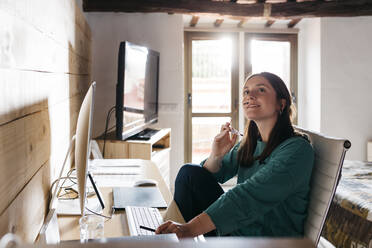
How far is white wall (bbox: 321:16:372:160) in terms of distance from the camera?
4742 millimetres

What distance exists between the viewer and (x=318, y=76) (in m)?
4.78

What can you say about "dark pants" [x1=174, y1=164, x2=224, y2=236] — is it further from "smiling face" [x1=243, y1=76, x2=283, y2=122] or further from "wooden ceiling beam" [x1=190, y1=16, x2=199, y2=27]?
"wooden ceiling beam" [x1=190, y1=16, x2=199, y2=27]

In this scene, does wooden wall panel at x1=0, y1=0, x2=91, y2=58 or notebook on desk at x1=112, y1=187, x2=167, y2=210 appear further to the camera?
notebook on desk at x1=112, y1=187, x2=167, y2=210

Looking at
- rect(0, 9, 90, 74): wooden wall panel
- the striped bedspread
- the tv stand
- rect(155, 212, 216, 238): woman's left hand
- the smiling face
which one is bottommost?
the striped bedspread

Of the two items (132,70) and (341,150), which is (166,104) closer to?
(132,70)

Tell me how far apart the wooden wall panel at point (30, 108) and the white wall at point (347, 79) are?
3.54m

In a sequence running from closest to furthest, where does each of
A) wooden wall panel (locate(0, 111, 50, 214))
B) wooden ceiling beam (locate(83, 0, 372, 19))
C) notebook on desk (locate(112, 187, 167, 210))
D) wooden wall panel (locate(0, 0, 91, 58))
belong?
wooden wall panel (locate(0, 111, 50, 214)) → wooden wall panel (locate(0, 0, 91, 58)) → notebook on desk (locate(112, 187, 167, 210)) → wooden ceiling beam (locate(83, 0, 372, 19))

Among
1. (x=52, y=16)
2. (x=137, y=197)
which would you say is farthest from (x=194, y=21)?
(x=137, y=197)

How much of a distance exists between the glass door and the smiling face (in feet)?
10.7

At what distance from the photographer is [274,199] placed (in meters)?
1.48

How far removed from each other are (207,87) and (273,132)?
3406mm

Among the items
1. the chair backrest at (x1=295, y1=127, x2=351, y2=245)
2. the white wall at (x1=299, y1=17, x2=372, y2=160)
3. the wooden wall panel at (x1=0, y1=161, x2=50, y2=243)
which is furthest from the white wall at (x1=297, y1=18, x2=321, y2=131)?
the wooden wall panel at (x1=0, y1=161, x2=50, y2=243)

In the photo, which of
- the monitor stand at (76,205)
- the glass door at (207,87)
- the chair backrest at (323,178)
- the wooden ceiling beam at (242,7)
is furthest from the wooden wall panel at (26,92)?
the glass door at (207,87)

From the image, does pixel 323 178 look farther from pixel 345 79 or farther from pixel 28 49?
pixel 345 79
